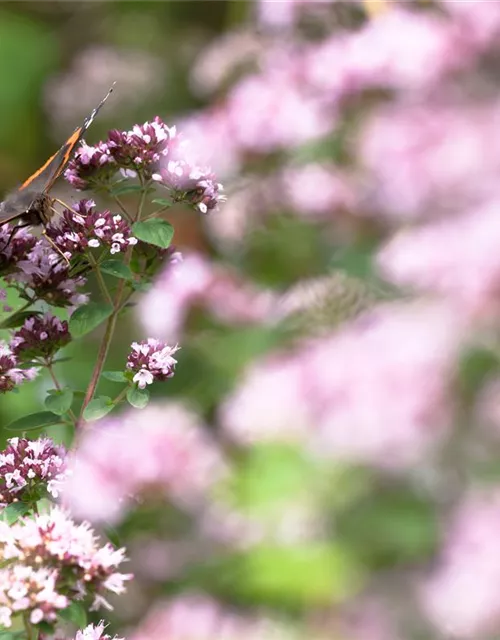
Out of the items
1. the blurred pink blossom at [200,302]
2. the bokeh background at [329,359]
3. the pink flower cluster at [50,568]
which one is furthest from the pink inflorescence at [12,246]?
the blurred pink blossom at [200,302]

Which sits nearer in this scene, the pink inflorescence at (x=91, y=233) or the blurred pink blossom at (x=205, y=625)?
the pink inflorescence at (x=91, y=233)

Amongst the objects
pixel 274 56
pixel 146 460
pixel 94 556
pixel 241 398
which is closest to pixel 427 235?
pixel 241 398

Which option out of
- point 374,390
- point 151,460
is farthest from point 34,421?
point 151,460

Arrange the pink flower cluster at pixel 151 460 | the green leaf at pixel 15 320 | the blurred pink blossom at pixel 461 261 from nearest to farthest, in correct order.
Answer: the green leaf at pixel 15 320 → the blurred pink blossom at pixel 461 261 → the pink flower cluster at pixel 151 460

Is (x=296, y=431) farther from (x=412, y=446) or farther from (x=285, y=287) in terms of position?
(x=285, y=287)

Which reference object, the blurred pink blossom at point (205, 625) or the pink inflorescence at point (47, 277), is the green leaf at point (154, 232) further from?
the blurred pink blossom at point (205, 625)

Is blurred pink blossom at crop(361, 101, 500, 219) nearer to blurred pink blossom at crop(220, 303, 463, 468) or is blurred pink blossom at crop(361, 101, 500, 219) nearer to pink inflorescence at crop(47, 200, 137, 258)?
blurred pink blossom at crop(220, 303, 463, 468)
